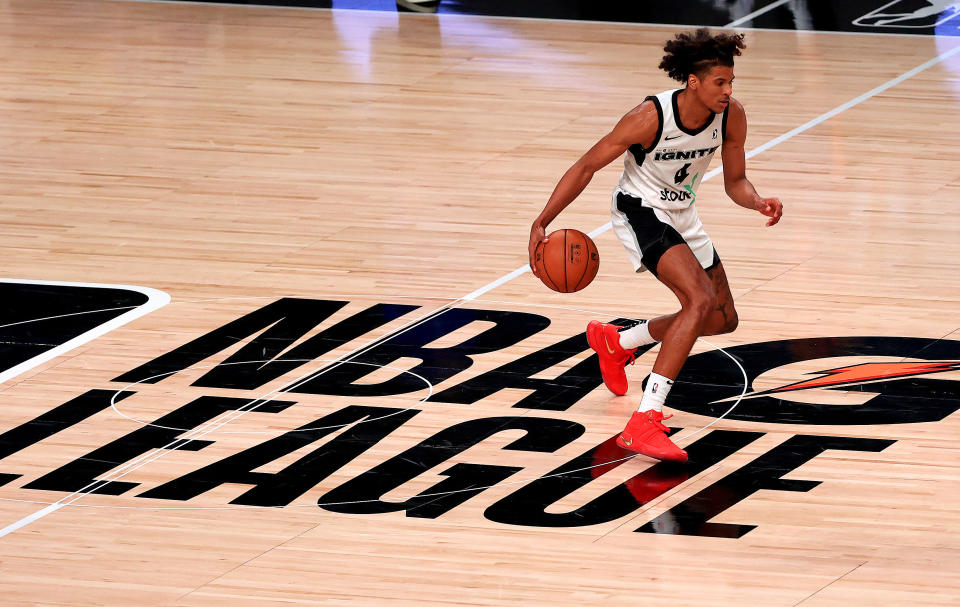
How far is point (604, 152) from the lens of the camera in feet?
23.0

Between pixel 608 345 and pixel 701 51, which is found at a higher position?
pixel 701 51

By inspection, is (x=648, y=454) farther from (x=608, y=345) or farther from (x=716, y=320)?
(x=608, y=345)

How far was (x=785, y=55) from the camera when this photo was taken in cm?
1559

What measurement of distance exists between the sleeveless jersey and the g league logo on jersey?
957mm

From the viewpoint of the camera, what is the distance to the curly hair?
6.85 metres

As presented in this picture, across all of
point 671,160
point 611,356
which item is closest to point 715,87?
point 671,160

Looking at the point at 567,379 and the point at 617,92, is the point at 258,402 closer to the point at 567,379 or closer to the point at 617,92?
the point at 567,379

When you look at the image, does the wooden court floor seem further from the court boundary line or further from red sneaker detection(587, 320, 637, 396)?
the court boundary line

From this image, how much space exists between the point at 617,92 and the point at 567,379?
21.9 ft

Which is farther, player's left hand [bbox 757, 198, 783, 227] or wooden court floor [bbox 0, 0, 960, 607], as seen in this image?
player's left hand [bbox 757, 198, 783, 227]

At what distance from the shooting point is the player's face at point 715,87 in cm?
686

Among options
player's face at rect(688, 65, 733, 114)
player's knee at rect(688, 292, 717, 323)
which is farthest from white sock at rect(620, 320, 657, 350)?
player's face at rect(688, 65, 733, 114)

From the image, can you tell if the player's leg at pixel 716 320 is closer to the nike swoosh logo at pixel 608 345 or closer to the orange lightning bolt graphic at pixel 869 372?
the nike swoosh logo at pixel 608 345

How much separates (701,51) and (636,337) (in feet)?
4.47
